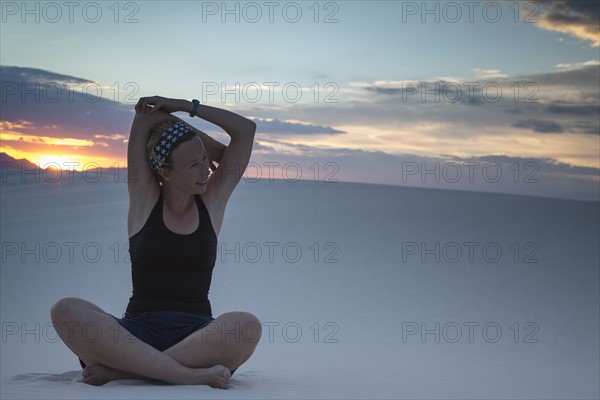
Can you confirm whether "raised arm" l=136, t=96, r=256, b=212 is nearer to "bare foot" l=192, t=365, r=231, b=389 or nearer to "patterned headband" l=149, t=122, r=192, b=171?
"patterned headband" l=149, t=122, r=192, b=171

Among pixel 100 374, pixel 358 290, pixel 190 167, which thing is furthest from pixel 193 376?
pixel 358 290

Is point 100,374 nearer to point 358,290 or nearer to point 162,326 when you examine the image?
point 162,326

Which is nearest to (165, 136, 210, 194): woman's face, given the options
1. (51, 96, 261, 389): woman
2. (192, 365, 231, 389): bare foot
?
(51, 96, 261, 389): woman

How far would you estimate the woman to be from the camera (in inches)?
135

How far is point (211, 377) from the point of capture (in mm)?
3430

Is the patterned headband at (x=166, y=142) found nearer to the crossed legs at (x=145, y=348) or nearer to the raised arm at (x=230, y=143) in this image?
the raised arm at (x=230, y=143)

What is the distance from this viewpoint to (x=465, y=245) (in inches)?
362

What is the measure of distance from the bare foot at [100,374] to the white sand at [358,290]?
58 millimetres

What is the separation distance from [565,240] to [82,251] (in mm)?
5457

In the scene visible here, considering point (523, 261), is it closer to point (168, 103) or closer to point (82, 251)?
point (82, 251)

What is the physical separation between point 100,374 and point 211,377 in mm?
477

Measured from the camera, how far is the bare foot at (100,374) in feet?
11.5

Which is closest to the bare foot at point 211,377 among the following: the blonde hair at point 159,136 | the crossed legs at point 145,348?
the crossed legs at point 145,348

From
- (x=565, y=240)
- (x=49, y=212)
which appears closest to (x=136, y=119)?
(x=565, y=240)
